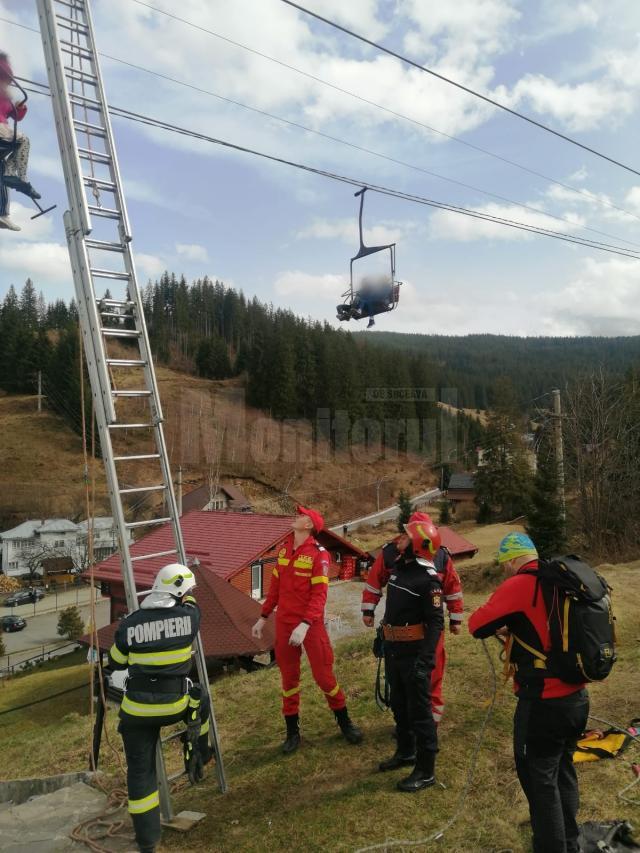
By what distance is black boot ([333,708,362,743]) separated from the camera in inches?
233

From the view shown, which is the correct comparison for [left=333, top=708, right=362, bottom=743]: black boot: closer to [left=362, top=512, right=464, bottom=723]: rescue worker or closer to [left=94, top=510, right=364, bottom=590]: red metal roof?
[left=362, top=512, right=464, bottom=723]: rescue worker

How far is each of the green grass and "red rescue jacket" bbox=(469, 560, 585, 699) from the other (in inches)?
52.1

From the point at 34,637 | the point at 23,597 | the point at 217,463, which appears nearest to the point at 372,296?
the point at 34,637

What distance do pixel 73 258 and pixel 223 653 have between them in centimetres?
1239

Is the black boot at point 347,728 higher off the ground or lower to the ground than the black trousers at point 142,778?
lower

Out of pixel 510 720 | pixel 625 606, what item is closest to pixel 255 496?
pixel 625 606

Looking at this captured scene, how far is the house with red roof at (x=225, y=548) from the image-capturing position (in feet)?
76.2

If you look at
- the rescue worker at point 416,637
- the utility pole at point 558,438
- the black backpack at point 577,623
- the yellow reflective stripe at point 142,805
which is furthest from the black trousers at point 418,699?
the utility pole at point 558,438

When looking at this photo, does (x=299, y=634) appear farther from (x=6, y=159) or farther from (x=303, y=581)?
(x=6, y=159)

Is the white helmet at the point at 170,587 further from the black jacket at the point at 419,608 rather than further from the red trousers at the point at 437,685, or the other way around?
the red trousers at the point at 437,685

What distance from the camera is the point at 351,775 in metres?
5.28

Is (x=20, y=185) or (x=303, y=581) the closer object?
(x=303, y=581)

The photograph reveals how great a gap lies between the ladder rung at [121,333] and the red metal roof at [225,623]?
1047cm

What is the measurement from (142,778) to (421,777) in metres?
2.27
